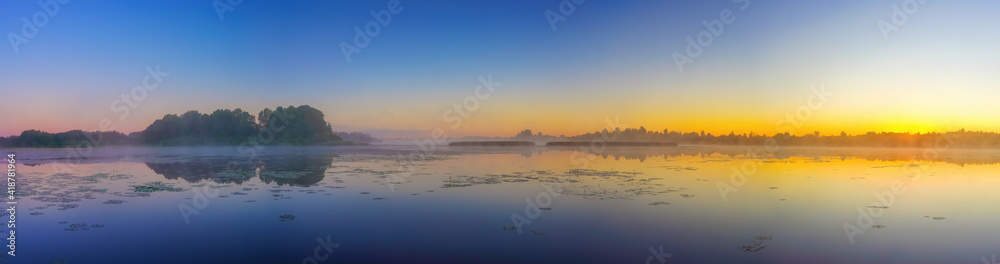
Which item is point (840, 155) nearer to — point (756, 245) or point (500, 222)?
point (756, 245)

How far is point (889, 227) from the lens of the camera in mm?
10055

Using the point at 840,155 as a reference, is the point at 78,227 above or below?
below

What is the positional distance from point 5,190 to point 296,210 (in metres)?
10.3

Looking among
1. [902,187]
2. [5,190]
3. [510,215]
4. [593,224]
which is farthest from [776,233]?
[5,190]

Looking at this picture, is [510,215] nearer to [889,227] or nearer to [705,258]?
[705,258]
